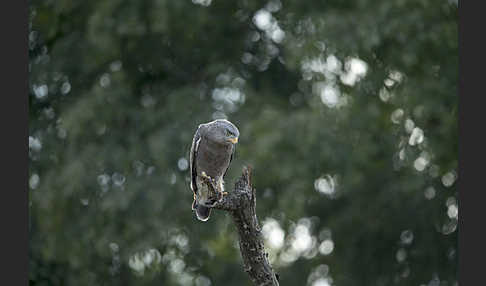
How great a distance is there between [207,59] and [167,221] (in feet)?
7.75

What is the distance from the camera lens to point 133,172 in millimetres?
10906

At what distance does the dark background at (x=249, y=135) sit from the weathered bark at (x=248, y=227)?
411 centimetres

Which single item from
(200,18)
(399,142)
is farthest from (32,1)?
(399,142)

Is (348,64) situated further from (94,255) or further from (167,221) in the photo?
(94,255)

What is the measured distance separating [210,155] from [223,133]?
0.28 metres

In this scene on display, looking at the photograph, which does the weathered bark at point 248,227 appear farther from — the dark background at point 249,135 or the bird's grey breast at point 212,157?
the dark background at point 249,135

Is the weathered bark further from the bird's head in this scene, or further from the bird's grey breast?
the bird's grey breast

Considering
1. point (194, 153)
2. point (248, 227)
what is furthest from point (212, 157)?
point (248, 227)

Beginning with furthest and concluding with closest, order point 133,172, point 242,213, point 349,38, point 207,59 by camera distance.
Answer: point 207,59 < point 133,172 < point 349,38 < point 242,213

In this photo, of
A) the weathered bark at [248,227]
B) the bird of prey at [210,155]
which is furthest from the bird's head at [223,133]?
the weathered bark at [248,227]

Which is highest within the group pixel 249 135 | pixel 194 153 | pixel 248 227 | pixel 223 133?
pixel 249 135

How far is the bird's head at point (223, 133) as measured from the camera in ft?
21.7

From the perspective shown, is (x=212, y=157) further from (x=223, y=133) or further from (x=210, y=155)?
(x=223, y=133)

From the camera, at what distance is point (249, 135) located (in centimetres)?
1031
